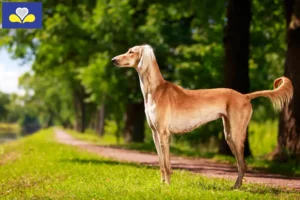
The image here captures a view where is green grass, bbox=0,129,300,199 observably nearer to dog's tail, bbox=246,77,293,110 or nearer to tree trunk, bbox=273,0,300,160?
dog's tail, bbox=246,77,293,110

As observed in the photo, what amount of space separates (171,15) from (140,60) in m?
20.9

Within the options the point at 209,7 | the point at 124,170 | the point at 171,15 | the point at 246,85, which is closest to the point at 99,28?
the point at 171,15

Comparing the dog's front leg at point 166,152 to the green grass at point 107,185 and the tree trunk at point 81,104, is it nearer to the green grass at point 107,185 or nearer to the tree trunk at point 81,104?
the green grass at point 107,185

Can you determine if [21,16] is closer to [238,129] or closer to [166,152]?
[166,152]

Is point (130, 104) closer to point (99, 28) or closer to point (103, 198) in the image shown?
point (99, 28)

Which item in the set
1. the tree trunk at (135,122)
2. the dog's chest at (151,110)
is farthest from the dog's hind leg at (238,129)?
the tree trunk at (135,122)

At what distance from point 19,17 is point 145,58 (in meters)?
9.09

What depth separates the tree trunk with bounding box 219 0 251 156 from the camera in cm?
1847

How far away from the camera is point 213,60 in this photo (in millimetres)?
26891

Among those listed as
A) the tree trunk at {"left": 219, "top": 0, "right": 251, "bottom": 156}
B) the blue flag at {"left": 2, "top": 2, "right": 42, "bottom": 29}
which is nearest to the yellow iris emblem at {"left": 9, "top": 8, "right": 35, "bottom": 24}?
the blue flag at {"left": 2, "top": 2, "right": 42, "bottom": 29}

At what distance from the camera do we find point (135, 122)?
30359mm

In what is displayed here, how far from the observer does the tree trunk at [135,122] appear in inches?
1196

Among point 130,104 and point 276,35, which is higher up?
point 276,35

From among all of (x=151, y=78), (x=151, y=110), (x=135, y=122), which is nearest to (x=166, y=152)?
(x=151, y=110)
